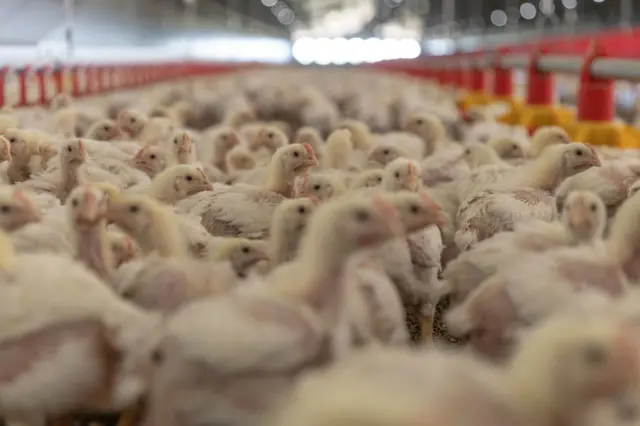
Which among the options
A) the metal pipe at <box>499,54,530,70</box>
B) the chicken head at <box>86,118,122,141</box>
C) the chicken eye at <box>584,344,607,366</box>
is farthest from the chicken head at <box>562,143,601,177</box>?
the metal pipe at <box>499,54,530,70</box>

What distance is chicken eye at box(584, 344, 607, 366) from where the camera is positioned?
1.05 m

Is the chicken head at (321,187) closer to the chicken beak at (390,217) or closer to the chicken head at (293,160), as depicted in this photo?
the chicken head at (293,160)

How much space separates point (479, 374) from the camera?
3.68ft

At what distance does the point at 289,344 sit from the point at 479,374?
0.87ft

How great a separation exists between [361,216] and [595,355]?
445 millimetres

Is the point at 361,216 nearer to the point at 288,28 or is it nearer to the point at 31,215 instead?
the point at 31,215

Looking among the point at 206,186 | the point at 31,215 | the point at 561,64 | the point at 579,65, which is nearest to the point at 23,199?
the point at 31,215

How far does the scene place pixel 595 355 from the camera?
1.06 m

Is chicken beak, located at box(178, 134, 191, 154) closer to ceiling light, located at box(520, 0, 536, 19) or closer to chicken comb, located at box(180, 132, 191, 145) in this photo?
chicken comb, located at box(180, 132, 191, 145)

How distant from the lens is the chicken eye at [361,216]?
1383mm

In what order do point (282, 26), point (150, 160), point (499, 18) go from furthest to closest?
point (282, 26) → point (499, 18) → point (150, 160)

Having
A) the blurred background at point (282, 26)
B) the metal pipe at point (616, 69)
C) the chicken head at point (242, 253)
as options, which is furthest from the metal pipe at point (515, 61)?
the chicken head at point (242, 253)

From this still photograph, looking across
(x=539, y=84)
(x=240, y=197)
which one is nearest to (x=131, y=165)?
(x=240, y=197)

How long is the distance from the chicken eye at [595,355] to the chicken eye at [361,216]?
0.43 meters
